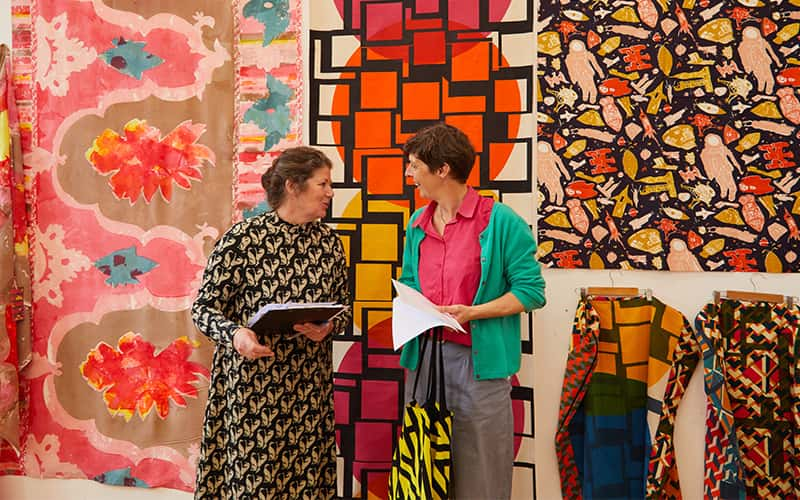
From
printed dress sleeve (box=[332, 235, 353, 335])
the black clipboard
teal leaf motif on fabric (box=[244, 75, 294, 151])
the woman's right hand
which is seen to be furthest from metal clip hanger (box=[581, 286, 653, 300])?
teal leaf motif on fabric (box=[244, 75, 294, 151])

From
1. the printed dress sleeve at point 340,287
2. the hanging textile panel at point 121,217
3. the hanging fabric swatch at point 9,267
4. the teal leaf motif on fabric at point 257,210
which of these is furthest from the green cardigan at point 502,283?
the hanging fabric swatch at point 9,267

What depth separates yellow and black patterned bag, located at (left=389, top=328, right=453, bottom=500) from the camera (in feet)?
5.61

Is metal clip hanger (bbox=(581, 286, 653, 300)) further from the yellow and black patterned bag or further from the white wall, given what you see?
the yellow and black patterned bag

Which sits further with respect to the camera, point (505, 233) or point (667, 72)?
point (667, 72)

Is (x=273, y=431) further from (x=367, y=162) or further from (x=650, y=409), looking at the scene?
(x=650, y=409)

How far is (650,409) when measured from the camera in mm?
2295

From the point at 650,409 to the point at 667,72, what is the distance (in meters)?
1.38

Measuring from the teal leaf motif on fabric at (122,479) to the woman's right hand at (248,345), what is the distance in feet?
4.46

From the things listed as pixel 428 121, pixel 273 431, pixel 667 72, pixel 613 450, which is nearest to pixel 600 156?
pixel 667 72

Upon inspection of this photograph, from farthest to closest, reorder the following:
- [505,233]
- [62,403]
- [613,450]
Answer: [62,403]
[613,450]
[505,233]

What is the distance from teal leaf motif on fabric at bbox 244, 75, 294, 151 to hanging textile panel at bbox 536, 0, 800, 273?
112 centimetres

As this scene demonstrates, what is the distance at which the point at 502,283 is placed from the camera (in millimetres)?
1835

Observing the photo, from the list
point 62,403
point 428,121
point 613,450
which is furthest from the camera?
point 62,403

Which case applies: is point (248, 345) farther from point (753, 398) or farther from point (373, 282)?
point (753, 398)
